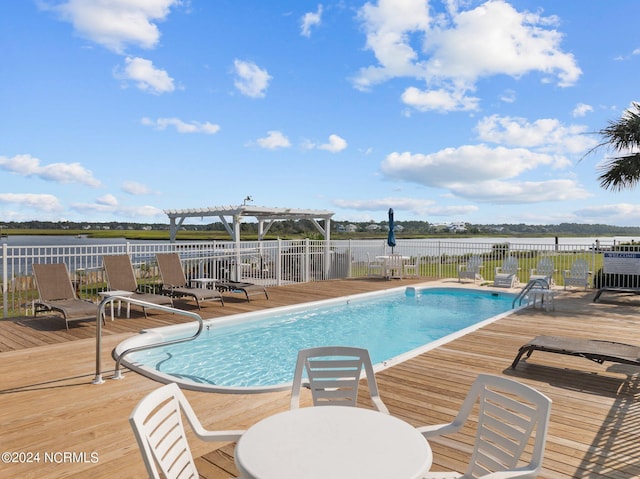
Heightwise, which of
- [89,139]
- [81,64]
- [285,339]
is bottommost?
[285,339]

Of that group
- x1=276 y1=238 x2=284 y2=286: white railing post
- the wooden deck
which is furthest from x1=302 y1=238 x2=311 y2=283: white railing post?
the wooden deck

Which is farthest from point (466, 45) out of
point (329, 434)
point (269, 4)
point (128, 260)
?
point (329, 434)

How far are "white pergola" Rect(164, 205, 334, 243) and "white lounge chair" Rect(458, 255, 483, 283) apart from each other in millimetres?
6467

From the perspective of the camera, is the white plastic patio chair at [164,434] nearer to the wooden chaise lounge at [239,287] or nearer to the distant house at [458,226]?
the wooden chaise lounge at [239,287]

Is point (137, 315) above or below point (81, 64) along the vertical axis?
below

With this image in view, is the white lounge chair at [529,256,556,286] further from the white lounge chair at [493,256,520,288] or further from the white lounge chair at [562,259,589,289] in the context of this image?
the white lounge chair at [493,256,520,288]

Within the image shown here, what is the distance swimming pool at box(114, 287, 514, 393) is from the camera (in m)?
5.49

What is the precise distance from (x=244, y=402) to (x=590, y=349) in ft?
13.5

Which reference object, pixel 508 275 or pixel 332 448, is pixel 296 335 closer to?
pixel 332 448

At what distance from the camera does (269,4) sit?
1044cm

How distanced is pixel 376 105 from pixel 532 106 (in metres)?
5.55

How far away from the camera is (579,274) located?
12234 millimetres

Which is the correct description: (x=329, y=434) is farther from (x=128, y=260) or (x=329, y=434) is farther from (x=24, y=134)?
(x=24, y=134)

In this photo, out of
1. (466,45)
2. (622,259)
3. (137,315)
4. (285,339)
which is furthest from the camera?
(622,259)
